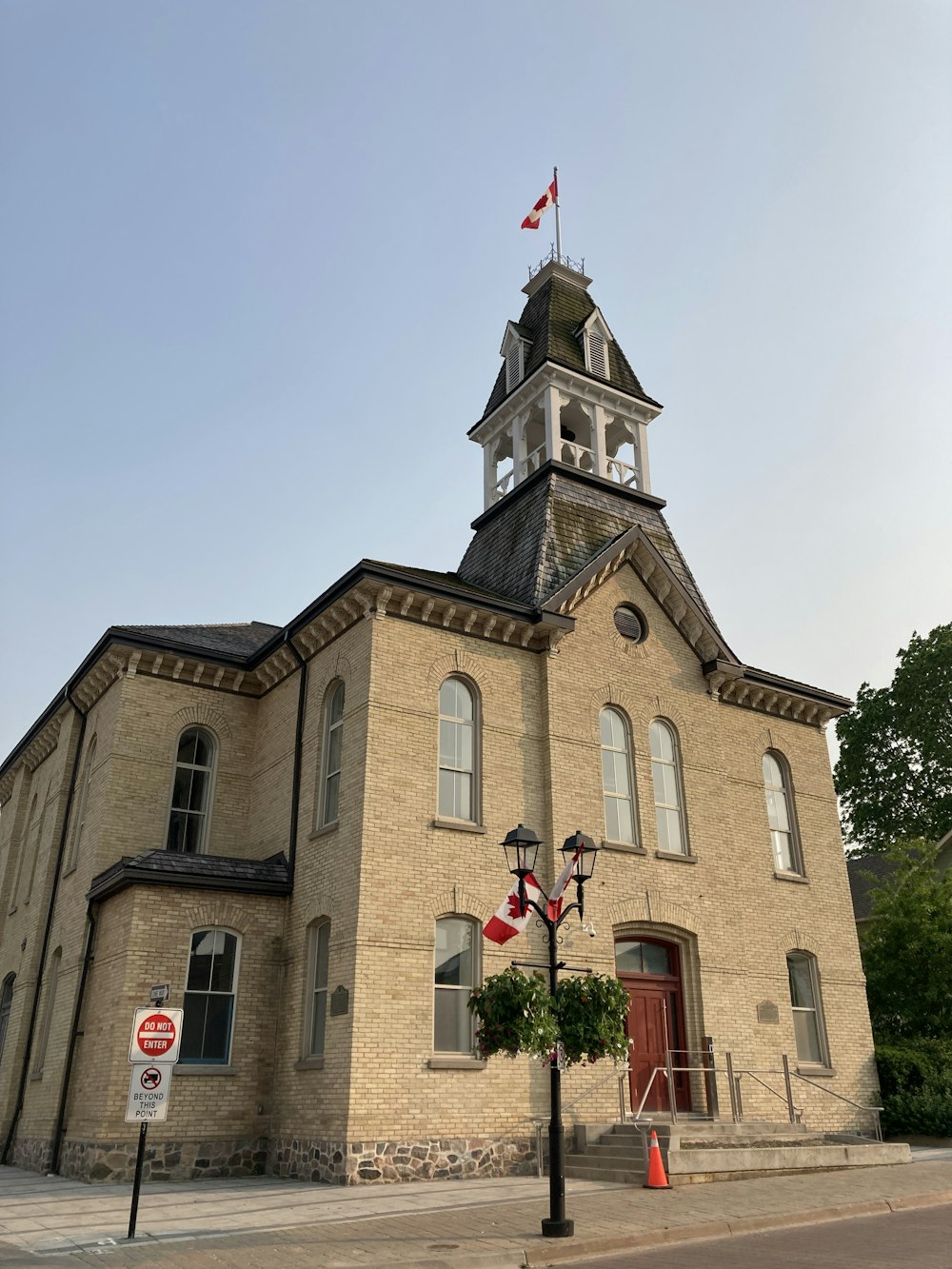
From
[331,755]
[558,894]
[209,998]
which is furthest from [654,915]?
[209,998]

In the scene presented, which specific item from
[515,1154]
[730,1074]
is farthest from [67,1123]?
[730,1074]

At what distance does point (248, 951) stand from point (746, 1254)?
10.4 m

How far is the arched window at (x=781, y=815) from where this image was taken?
2295 cm

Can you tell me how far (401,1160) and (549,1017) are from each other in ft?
17.2

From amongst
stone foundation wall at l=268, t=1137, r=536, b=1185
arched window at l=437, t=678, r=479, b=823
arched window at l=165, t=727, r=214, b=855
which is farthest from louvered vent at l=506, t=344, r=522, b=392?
stone foundation wall at l=268, t=1137, r=536, b=1185

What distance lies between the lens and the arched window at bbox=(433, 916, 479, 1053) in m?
16.7

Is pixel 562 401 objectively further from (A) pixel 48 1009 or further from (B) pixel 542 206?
(A) pixel 48 1009

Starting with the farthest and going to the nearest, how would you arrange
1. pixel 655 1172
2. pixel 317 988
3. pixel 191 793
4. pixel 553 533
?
pixel 553 533 → pixel 191 793 → pixel 317 988 → pixel 655 1172

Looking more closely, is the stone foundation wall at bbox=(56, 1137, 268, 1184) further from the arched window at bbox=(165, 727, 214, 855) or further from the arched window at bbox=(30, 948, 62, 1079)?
the arched window at bbox=(165, 727, 214, 855)

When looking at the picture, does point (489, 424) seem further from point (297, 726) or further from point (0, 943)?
point (0, 943)

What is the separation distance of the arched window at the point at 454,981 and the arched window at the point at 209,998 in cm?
368

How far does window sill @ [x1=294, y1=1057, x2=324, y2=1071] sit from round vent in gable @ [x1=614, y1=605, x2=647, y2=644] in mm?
10091

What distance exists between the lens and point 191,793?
69.5ft

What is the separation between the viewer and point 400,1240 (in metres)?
10.4
